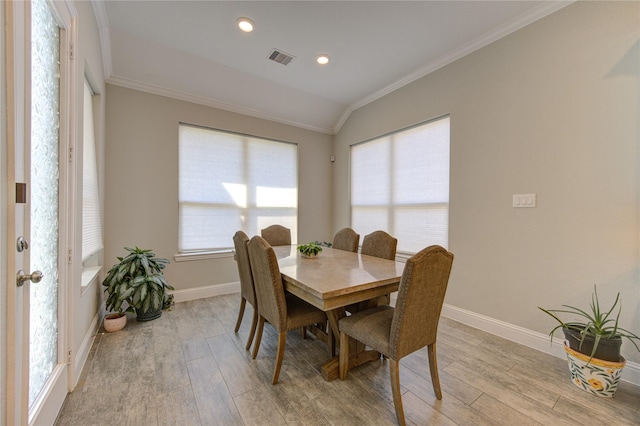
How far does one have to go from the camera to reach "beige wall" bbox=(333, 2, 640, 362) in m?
1.86

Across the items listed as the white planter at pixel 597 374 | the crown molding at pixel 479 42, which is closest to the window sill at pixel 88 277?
the white planter at pixel 597 374

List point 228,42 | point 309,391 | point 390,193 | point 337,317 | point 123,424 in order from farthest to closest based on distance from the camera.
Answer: point 390,193 < point 228,42 < point 337,317 < point 309,391 < point 123,424

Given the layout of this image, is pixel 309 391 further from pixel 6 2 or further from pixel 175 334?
pixel 6 2

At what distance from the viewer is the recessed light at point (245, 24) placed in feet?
7.77

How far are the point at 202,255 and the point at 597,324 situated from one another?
3.91m

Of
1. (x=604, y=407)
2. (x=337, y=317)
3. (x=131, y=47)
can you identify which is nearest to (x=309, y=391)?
(x=337, y=317)

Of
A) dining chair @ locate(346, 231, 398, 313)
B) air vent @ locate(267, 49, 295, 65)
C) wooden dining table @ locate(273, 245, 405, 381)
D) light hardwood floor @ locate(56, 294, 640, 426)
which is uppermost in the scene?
air vent @ locate(267, 49, 295, 65)

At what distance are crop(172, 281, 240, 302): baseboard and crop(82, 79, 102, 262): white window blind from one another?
107 centimetres

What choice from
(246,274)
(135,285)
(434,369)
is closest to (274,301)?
(246,274)

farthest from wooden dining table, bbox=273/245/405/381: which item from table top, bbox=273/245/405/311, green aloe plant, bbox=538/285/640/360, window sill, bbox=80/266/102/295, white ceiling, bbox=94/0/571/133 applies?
white ceiling, bbox=94/0/571/133

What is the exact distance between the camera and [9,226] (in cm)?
93

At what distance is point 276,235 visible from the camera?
333 centimetres

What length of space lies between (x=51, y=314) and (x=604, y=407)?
3386 mm

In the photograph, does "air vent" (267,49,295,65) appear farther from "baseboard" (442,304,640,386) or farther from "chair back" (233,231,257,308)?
"baseboard" (442,304,640,386)
